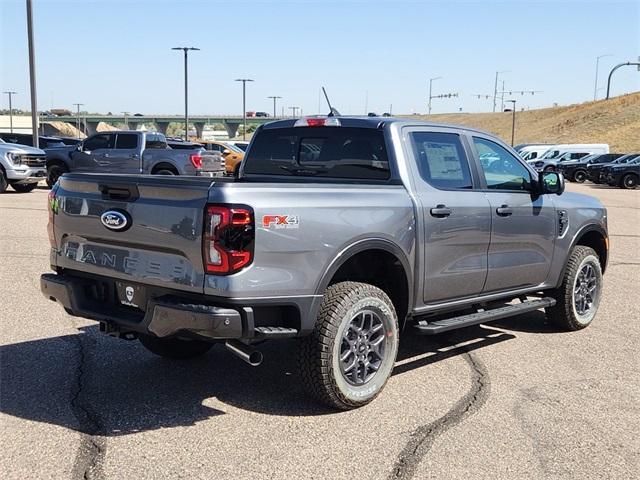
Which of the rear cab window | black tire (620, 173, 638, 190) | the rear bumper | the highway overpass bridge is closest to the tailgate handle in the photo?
the rear bumper

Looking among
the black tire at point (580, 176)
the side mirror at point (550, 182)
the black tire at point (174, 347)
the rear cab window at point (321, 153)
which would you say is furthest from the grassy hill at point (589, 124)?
the black tire at point (174, 347)

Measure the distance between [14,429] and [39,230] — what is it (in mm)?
8687

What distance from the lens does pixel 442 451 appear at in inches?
151

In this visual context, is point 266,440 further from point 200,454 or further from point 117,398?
point 117,398

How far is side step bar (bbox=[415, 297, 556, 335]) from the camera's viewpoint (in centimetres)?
495

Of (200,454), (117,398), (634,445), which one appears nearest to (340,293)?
(200,454)

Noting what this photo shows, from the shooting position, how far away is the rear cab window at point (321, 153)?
5176 mm

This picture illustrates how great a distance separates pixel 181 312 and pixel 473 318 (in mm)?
2458

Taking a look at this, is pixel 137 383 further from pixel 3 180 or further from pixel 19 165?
pixel 3 180

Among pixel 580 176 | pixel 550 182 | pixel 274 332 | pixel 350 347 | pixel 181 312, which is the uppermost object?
pixel 550 182

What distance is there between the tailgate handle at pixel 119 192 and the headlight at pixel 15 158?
1592cm

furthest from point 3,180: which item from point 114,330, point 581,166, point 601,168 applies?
point 581,166

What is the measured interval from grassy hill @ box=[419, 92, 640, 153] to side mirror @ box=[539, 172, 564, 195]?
6144cm

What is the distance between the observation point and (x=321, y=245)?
4.19 metres
